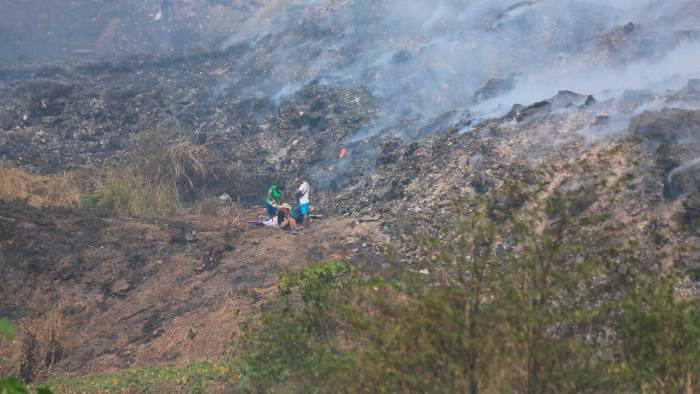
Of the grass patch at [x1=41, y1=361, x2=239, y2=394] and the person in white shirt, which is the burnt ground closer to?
the person in white shirt

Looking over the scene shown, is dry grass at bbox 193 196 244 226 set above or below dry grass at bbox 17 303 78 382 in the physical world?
below

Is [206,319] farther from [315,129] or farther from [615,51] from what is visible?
[615,51]

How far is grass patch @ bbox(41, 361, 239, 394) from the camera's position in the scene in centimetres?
541

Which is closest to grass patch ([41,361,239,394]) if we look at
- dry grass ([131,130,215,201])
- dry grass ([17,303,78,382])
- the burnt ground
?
dry grass ([17,303,78,382])

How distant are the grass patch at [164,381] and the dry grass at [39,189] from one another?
20.4 ft

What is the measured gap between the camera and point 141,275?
9.34 metres

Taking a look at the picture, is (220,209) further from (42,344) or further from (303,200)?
Answer: (42,344)

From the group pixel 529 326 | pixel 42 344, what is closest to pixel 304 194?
pixel 42 344

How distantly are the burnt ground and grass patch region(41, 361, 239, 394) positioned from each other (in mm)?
820

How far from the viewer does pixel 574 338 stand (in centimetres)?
296

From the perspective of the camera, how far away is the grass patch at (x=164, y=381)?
5.41 metres

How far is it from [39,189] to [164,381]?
27.3 ft

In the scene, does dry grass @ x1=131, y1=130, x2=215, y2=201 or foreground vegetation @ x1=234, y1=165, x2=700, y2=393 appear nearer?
foreground vegetation @ x1=234, y1=165, x2=700, y2=393

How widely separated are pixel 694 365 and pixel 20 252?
9.50 metres
